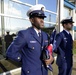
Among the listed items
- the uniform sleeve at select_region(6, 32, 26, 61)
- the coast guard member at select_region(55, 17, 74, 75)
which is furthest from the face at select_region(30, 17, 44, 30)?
the coast guard member at select_region(55, 17, 74, 75)

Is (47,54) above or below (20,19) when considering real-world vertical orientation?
below

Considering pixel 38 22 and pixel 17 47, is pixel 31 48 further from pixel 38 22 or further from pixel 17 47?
pixel 38 22

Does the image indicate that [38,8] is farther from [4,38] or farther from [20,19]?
[20,19]

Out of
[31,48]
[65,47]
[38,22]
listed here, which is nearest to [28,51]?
[31,48]

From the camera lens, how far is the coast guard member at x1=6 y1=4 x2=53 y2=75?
2.78 m

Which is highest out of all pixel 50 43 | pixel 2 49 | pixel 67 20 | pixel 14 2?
pixel 14 2

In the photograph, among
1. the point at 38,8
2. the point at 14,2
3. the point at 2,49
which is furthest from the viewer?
the point at 14,2

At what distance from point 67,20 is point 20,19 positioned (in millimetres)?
3215

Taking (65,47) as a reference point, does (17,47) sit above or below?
above

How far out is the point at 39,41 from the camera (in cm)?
291

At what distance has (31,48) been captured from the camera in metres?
2.83

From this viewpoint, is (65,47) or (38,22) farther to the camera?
(65,47)

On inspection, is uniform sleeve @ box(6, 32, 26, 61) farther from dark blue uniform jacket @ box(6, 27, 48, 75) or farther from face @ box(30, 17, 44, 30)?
face @ box(30, 17, 44, 30)

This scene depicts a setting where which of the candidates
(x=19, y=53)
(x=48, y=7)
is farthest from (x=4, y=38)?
(x=19, y=53)
